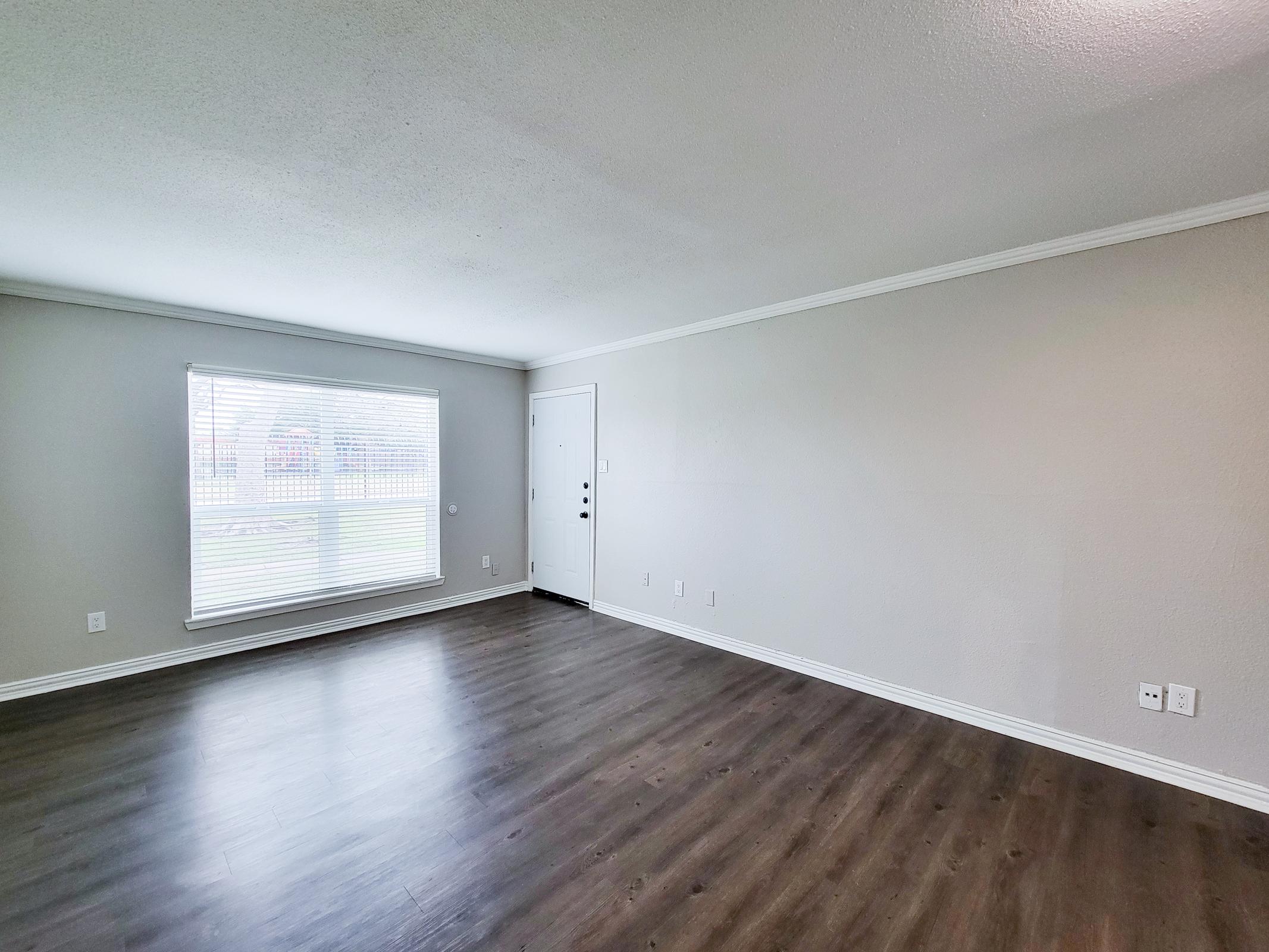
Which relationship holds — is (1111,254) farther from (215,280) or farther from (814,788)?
(215,280)

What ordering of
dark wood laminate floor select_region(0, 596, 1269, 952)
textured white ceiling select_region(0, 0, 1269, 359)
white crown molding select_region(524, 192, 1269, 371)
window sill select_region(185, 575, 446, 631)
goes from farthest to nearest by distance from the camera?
1. window sill select_region(185, 575, 446, 631)
2. white crown molding select_region(524, 192, 1269, 371)
3. dark wood laminate floor select_region(0, 596, 1269, 952)
4. textured white ceiling select_region(0, 0, 1269, 359)

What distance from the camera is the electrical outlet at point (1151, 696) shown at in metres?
2.14

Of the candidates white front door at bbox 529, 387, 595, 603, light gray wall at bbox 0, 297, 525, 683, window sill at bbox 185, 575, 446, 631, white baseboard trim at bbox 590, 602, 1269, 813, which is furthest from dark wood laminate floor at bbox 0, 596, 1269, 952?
white front door at bbox 529, 387, 595, 603

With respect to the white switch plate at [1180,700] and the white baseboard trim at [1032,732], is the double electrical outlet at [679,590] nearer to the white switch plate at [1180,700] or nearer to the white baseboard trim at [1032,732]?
the white baseboard trim at [1032,732]

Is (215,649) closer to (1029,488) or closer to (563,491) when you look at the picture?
(563,491)

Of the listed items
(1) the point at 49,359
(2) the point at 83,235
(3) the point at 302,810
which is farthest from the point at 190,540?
(3) the point at 302,810

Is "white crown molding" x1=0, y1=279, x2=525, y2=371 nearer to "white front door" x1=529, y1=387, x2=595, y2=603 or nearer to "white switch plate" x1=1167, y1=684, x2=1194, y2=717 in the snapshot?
"white front door" x1=529, y1=387, x2=595, y2=603

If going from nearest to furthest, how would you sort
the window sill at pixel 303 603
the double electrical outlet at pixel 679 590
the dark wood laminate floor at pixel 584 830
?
the dark wood laminate floor at pixel 584 830 < the window sill at pixel 303 603 < the double electrical outlet at pixel 679 590

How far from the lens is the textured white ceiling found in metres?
1.20

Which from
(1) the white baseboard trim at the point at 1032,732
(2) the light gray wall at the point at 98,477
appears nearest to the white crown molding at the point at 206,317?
(2) the light gray wall at the point at 98,477

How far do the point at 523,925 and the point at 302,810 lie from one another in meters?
1.13

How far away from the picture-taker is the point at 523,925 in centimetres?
144

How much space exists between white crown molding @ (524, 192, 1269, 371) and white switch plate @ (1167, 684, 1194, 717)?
1.99 m

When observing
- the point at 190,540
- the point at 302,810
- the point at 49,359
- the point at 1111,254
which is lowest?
the point at 302,810
